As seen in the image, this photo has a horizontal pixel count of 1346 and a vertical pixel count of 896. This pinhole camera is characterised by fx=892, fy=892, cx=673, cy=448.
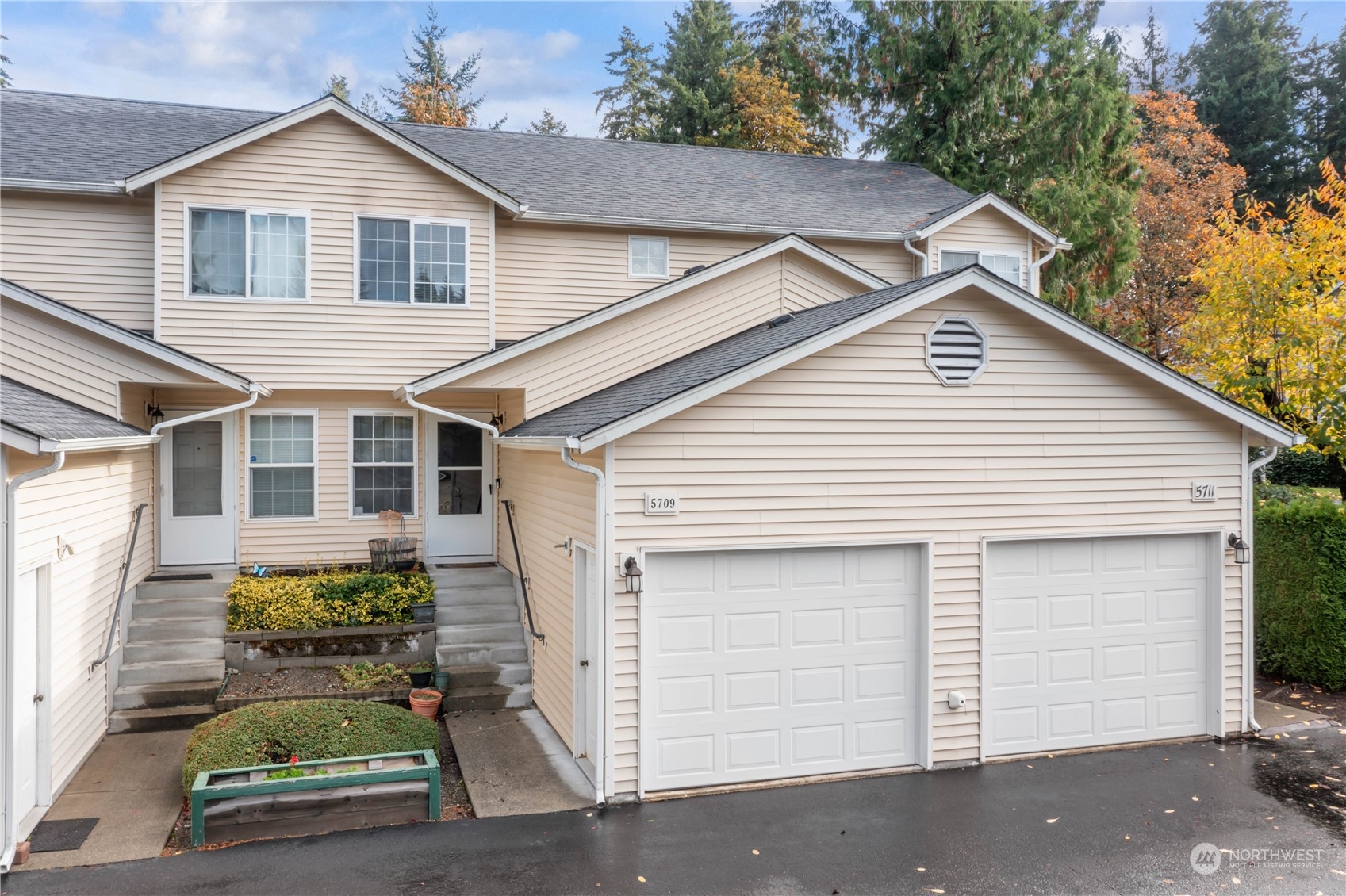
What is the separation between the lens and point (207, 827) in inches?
271

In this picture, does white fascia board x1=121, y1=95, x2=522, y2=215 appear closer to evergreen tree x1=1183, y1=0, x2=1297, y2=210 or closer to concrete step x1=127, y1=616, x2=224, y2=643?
concrete step x1=127, y1=616, x2=224, y2=643

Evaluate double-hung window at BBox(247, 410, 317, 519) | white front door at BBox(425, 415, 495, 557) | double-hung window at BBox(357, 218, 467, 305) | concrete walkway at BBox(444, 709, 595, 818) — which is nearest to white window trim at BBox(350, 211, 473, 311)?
double-hung window at BBox(357, 218, 467, 305)

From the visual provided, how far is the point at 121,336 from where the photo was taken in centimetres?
1026

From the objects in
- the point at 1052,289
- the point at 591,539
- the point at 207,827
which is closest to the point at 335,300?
the point at 591,539

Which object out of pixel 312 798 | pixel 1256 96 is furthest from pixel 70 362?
pixel 1256 96

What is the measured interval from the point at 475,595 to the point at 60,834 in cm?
545

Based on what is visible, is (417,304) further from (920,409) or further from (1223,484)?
(1223,484)

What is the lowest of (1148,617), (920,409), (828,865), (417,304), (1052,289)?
(828,865)

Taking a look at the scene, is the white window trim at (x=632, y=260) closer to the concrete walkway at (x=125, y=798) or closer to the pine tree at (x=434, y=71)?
the concrete walkway at (x=125, y=798)

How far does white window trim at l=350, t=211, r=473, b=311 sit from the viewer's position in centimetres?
1248

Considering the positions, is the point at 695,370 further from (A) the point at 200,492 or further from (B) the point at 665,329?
(A) the point at 200,492

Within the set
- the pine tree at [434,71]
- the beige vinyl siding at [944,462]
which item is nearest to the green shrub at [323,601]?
the beige vinyl siding at [944,462]

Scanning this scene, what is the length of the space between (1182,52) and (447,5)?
3218 cm

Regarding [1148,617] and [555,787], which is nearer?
[555,787]
